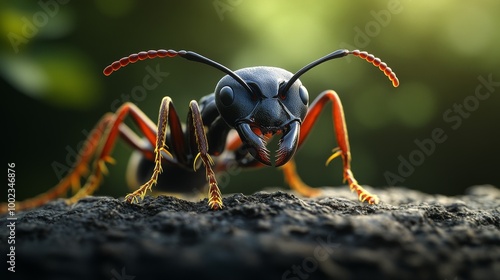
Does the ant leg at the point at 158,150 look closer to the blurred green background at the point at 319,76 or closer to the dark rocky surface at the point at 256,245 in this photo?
the dark rocky surface at the point at 256,245

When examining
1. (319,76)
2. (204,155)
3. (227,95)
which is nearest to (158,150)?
(204,155)

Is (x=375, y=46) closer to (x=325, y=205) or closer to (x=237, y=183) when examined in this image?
(x=237, y=183)

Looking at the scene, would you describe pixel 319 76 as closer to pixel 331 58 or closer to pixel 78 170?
pixel 331 58

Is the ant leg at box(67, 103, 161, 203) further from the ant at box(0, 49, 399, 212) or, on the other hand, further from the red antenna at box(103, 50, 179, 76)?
the red antenna at box(103, 50, 179, 76)

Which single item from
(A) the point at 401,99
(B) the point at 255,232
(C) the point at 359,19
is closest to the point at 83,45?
(C) the point at 359,19

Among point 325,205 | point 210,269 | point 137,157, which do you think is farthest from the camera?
point 137,157

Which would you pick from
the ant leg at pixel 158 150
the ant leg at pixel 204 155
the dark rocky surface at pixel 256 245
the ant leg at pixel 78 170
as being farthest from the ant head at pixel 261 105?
the ant leg at pixel 78 170
